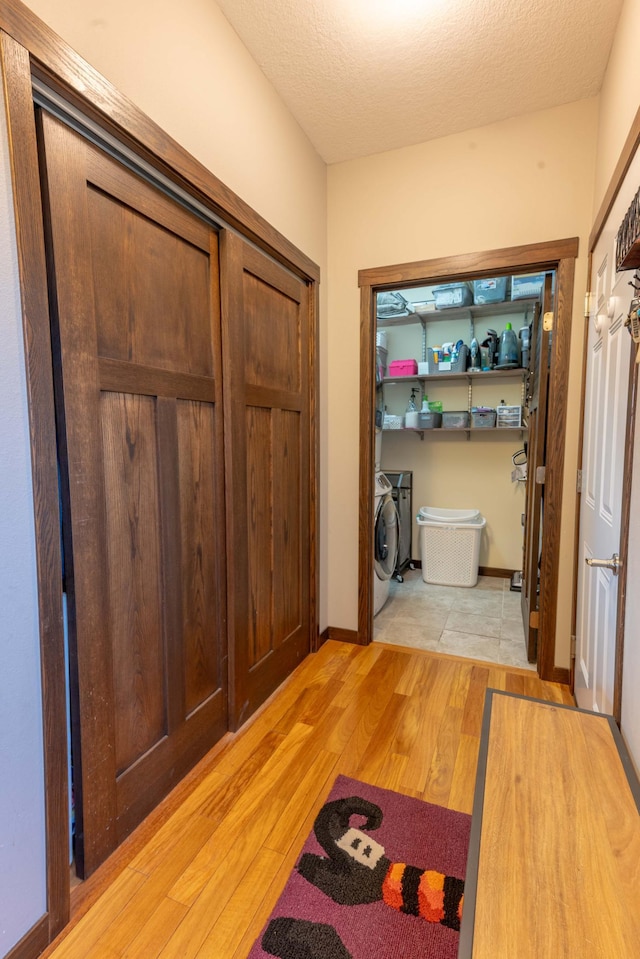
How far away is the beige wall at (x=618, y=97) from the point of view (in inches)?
55.6

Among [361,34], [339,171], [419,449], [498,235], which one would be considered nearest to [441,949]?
[498,235]

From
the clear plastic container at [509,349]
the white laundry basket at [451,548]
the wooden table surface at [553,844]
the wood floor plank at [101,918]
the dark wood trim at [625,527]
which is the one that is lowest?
the wood floor plank at [101,918]

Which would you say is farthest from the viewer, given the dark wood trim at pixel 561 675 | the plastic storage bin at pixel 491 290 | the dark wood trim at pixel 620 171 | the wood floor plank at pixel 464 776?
the plastic storage bin at pixel 491 290

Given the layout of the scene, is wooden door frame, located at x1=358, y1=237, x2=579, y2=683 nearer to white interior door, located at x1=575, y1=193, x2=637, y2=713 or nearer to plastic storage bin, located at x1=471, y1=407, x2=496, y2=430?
white interior door, located at x1=575, y1=193, x2=637, y2=713

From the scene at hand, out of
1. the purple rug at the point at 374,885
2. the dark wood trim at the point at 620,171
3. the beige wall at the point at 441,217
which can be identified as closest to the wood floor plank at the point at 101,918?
the purple rug at the point at 374,885

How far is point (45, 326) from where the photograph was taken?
3.41 ft

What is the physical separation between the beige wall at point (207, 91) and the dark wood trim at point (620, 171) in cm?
135

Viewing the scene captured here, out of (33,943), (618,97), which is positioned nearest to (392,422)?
(618,97)

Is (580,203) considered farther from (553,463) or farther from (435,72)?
(553,463)

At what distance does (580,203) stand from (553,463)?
124cm

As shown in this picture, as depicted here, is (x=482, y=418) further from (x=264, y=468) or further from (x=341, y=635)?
(x=264, y=468)

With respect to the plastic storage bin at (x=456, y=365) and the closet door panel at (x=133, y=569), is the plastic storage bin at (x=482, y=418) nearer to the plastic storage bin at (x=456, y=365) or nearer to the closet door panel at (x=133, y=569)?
the plastic storage bin at (x=456, y=365)

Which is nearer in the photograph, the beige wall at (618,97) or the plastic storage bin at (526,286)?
the beige wall at (618,97)

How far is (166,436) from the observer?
4.85ft
